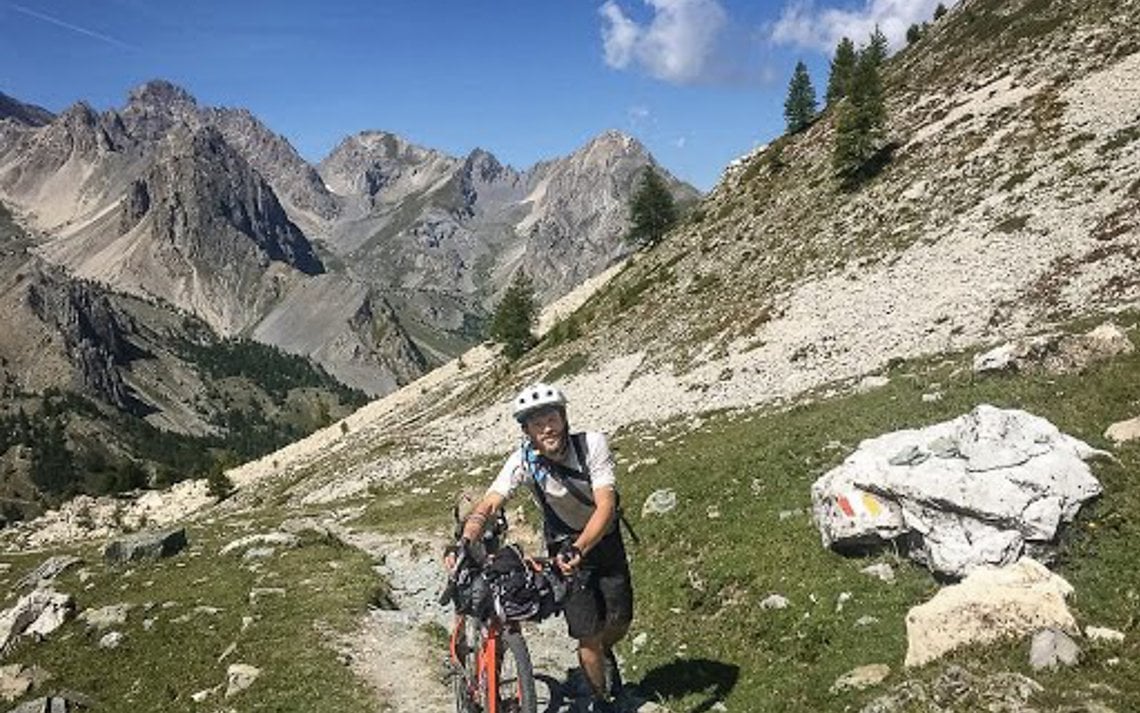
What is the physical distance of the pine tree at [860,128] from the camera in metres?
65.9

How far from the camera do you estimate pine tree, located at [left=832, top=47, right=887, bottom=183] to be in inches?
2594

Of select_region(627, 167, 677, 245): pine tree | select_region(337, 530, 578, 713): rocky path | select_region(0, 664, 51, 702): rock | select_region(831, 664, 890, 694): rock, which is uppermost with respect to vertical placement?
select_region(627, 167, 677, 245): pine tree

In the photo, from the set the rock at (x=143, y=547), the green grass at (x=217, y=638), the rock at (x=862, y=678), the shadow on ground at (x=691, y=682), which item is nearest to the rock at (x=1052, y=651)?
the rock at (x=862, y=678)

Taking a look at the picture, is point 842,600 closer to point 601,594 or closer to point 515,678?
point 601,594

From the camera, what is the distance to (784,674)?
13641 millimetres

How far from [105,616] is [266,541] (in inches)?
342

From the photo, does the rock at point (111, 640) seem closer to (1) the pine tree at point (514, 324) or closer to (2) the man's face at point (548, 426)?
(2) the man's face at point (548, 426)

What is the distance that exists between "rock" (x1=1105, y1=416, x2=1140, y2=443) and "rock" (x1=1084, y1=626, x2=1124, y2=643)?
7.05 metres

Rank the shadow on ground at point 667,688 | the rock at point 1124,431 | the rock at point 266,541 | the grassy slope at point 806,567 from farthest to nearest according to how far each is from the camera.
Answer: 1. the rock at point 266,541
2. the rock at point 1124,431
3. the shadow on ground at point 667,688
4. the grassy slope at point 806,567

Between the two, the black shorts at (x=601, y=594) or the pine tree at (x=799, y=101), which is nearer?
the black shorts at (x=601, y=594)

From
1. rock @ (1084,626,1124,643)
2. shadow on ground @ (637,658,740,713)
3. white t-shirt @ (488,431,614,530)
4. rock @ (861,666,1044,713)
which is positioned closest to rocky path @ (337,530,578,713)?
shadow on ground @ (637,658,740,713)

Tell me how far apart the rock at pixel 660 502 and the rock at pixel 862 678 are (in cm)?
1012

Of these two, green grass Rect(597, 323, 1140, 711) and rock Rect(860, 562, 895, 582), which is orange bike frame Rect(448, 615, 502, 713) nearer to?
green grass Rect(597, 323, 1140, 711)

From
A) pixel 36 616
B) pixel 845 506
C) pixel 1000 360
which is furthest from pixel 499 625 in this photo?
pixel 1000 360
